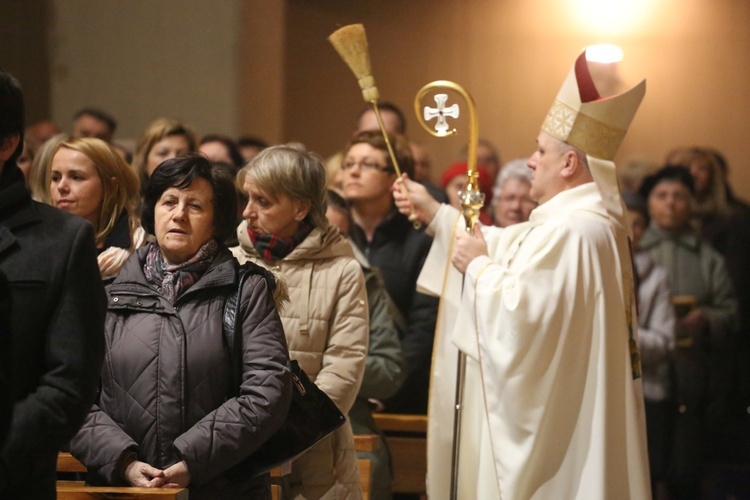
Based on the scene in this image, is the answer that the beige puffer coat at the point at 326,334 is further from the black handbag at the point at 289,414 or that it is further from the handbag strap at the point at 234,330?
the handbag strap at the point at 234,330

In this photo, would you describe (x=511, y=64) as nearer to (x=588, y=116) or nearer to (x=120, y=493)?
(x=588, y=116)

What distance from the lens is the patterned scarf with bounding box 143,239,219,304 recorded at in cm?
333

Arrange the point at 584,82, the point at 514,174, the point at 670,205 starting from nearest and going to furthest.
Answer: the point at 584,82 → the point at 514,174 → the point at 670,205

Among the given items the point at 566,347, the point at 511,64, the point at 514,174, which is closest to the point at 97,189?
the point at 566,347

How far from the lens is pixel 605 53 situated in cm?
1055

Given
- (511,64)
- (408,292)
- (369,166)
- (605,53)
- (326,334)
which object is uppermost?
(605,53)

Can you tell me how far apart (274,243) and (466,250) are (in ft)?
2.74

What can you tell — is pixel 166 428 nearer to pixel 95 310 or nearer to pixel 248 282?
pixel 248 282

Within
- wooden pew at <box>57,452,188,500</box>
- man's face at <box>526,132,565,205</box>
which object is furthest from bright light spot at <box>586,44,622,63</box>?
wooden pew at <box>57,452,188,500</box>

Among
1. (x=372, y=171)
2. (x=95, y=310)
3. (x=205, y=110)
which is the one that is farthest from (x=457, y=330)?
(x=205, y=110)

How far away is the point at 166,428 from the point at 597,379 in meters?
1.66

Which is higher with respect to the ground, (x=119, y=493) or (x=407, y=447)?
(x=119, y=493)

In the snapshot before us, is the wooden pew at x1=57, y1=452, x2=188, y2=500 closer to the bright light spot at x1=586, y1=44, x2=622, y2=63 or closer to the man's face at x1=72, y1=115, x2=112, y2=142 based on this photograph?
the man's face at x1=72, y1=115, x2=112, y2=142

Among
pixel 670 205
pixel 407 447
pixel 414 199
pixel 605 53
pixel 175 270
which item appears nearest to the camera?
pixel 175 270
